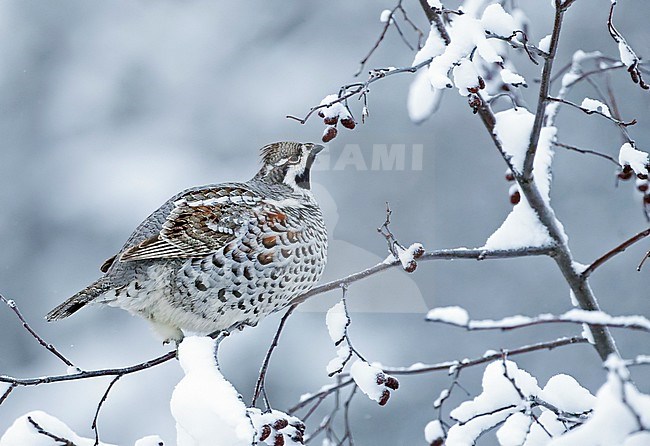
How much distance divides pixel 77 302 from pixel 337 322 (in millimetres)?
712

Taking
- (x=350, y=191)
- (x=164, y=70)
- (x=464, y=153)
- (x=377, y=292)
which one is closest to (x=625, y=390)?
(x=377, y=292)

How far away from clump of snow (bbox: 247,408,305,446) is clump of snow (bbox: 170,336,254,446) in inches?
5.7

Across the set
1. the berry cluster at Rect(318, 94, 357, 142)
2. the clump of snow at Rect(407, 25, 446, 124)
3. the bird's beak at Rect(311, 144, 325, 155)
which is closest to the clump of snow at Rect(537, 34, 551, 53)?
the clump of snow at Rect(407, 25, 446, 124)

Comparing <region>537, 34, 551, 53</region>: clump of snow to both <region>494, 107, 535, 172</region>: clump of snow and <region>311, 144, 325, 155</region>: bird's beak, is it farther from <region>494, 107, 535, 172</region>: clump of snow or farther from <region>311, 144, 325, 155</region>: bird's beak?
<region>311, 144, 325, 155</region>: bird's beak

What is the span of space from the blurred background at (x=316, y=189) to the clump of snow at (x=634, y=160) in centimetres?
327

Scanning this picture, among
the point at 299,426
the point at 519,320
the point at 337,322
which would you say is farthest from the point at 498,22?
Answer: the point at 299,426

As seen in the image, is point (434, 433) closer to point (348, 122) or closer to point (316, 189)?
point (348, 122)

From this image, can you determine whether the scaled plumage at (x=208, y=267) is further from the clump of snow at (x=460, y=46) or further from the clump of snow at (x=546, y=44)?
the clump of snow at (x=546, y=44)

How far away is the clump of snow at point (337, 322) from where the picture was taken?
1.88 meters

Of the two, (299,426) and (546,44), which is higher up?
(546,44)

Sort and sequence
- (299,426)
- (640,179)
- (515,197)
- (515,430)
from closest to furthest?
(515,430) → (299,426) → (640,179) → (515,197)

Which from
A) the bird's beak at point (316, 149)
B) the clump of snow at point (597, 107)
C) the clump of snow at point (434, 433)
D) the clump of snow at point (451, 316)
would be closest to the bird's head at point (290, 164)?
the bird's beak at point (316, 149)

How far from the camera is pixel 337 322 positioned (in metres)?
1.92

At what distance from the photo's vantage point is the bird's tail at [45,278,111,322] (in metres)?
2.16
